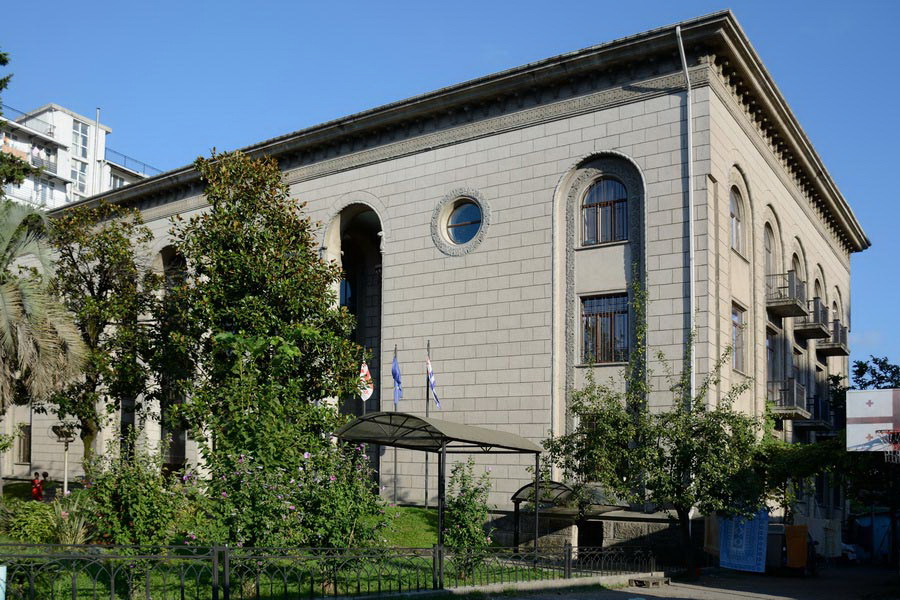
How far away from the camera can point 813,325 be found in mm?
32750

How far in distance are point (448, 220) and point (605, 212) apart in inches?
203

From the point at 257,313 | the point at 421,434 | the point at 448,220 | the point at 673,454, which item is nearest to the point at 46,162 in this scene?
the point at 448,220

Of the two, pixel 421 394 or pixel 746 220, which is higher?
pixel 746 220

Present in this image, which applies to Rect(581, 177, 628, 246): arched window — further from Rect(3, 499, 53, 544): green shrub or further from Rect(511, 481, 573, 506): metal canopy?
Rect(3, 499, 53, 544): green shrub

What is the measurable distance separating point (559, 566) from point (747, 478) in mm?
4990

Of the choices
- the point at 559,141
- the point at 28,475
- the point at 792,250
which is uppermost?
the point at 559,141

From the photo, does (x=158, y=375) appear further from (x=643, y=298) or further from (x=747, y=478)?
(x=747, y=478)

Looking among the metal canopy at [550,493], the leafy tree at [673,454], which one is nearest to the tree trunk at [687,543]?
the leafy tree at [673,454]

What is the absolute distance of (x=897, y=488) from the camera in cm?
3362

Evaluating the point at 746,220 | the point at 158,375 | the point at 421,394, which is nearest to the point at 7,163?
the point at 158,375

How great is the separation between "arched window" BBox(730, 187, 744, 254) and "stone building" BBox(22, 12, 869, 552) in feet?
0.31

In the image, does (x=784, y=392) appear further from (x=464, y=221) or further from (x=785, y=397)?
(x=464, y=221)

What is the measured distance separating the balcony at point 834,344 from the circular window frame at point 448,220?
16.5 metres

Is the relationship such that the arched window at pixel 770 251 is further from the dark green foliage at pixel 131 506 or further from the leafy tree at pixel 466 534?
the dark green foliage at pixel 131 506
